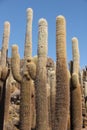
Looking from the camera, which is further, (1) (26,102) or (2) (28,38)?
(2) (28,38)

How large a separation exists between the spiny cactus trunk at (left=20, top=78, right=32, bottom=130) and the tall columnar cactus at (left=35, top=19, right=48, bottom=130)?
590 millimetres

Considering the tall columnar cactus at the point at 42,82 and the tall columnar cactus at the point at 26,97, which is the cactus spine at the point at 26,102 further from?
the tall columnar cactus at the point at 42,82

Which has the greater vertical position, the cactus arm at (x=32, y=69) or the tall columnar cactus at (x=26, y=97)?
the cactus arm at (x=32, y=69)

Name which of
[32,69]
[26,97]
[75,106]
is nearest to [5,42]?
[32,69]

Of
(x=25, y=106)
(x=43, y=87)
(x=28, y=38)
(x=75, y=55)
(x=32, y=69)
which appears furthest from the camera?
(x=28, y=38)

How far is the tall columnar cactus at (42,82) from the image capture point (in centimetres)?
750

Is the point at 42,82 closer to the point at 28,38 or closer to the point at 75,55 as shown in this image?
the point at 75,55

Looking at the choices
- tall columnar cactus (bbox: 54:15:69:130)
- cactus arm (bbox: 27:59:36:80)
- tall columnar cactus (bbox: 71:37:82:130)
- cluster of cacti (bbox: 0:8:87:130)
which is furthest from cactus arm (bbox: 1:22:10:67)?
tall columnar cactus (bbox: 54:15:69:130)

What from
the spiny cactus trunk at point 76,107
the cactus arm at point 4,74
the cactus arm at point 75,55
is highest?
the cactus arm at point 75,55

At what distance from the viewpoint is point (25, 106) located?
816 cm

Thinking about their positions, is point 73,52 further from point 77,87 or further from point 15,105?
point 15,105

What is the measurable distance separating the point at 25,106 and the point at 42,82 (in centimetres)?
93

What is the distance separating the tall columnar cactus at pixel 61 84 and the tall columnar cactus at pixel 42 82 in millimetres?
465

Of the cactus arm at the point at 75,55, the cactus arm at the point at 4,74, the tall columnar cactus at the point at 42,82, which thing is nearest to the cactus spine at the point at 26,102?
the tall columnar cactus at the point at 42,82
